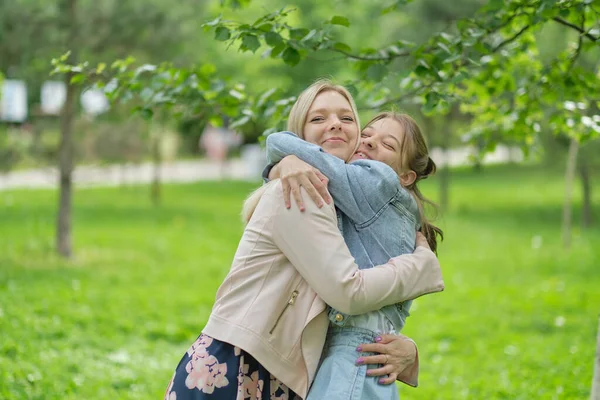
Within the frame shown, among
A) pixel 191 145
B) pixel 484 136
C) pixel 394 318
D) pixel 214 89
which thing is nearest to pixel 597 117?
pixel 484 136

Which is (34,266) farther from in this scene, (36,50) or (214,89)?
(214,89)

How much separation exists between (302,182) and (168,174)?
99.6 feet

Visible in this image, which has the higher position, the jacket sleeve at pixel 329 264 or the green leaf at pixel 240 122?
the jacket sleeve at pixel 329 264

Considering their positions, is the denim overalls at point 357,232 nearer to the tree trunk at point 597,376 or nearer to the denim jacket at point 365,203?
the denim jacket at point 365,203

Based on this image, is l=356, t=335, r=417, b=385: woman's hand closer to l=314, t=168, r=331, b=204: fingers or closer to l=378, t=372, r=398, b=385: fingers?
l=378, t=372, r=398, b=385: fingers

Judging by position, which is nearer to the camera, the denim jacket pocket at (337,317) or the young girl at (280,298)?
the young girl at (280,298)

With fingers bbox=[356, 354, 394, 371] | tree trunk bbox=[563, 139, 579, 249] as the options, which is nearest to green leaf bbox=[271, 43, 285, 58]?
fingers bbox=[356, 354, 394, 371]

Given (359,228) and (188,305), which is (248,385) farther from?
(188,305)

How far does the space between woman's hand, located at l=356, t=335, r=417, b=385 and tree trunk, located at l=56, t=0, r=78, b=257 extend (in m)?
9.18

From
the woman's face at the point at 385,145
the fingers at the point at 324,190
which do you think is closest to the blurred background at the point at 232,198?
the woman's face at the point at 385,145

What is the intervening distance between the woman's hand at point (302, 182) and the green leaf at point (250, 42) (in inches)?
49.2

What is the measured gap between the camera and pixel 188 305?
9.66 meters

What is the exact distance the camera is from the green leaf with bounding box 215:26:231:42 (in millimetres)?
3865

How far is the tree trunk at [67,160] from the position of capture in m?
11.4
